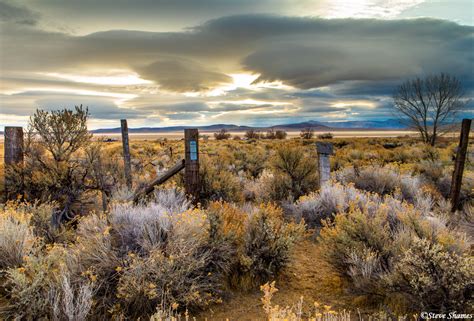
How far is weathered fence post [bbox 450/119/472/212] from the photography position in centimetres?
796

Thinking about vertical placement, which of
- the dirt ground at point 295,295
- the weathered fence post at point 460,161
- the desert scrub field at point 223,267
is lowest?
the dirt ground at point 295,295

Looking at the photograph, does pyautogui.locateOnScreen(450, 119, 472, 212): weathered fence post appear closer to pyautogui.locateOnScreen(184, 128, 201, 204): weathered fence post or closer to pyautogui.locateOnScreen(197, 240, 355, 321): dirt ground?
pyautogui.locateOnScreen(197, 240, 355, 321): dirt ground

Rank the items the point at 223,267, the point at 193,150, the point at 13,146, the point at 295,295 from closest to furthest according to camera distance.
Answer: the point at 295,295 → the point at 223,267 → the point at 193,150 → the point at 13,146

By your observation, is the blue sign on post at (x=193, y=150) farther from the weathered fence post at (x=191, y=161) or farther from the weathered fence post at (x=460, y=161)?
the weathered fence post at (x=460, y=161)

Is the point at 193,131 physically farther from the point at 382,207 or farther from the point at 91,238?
the point at 382,207

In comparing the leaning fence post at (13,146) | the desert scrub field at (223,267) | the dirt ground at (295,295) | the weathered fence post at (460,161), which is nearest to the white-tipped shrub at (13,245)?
the desert scrub field at (223,267)

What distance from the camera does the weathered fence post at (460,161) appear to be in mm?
7965

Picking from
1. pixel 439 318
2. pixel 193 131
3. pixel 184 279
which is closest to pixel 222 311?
pixel 184 279

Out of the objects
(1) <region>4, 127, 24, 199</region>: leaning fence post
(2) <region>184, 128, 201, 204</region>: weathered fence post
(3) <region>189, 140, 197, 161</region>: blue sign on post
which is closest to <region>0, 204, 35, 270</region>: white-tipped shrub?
(2) <region>184, 128, 201, 204</region>: weathered fence post

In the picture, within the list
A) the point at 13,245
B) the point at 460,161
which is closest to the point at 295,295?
the point at 13,245

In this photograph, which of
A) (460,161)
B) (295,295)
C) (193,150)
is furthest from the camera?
(460,161)

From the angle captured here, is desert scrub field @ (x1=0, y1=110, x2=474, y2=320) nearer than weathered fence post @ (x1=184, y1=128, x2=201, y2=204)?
Yes

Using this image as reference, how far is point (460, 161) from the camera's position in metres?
8.10

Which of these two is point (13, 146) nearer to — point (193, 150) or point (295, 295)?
point (193, 150)
